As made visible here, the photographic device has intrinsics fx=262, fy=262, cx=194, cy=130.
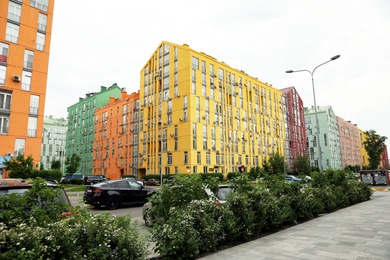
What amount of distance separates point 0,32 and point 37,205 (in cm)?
3570

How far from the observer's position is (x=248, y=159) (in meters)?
53.5

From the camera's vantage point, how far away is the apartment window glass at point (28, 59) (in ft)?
106

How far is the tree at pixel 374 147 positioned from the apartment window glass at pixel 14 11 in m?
81.3

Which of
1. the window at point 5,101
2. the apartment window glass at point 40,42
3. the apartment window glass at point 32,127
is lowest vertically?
the apartment window glass at point 32,127

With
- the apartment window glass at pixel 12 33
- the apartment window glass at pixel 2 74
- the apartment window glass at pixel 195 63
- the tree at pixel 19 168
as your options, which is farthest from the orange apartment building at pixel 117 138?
the apartment window glass at pixel 2 74

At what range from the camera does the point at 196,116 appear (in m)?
44.9

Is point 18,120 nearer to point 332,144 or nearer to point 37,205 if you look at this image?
point 37,205

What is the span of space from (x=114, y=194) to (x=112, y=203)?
504 mm

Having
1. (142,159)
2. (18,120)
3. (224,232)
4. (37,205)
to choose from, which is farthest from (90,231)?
(142,159)

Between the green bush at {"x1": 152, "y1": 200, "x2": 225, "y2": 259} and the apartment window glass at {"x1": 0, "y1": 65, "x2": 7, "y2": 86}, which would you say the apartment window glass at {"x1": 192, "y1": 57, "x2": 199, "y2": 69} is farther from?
the green bush at {"x1": 152, "y1": 200, "x2": 225, "y2": 259}

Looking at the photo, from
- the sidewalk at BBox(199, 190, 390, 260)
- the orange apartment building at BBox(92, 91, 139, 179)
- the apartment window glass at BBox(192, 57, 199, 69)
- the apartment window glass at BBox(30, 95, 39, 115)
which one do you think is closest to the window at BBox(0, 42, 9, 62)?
the apartment window glass at BBox(30, 95, 39, 115)

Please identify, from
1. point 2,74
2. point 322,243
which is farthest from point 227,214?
point 2,74

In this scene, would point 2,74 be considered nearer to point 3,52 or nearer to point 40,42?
point 3,52

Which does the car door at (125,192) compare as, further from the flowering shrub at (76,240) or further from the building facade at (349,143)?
the building facade at (349,143)
